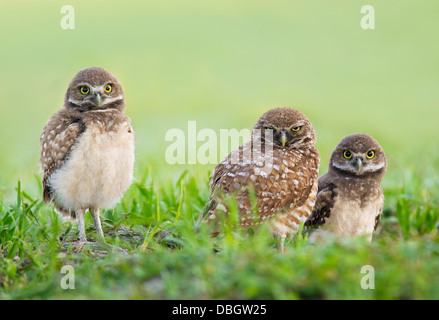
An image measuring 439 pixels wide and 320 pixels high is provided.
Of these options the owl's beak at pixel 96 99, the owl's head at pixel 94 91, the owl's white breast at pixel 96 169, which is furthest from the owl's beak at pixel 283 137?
the owl's beak at pixel 96 99

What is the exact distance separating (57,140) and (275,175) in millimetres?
1943

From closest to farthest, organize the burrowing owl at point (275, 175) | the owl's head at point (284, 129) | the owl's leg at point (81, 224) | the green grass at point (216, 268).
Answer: the green grass at point (216, 268) → the burrowing owl at point (275, 175) → the owl's leg at point (81, 224) → the owl's head at point (284, 129)

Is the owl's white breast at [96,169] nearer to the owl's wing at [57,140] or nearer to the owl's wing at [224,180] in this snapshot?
the owl's wing at [57,140]

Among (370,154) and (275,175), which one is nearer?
(275,175)

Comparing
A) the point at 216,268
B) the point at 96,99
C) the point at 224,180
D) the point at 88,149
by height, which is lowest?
the point at 216,268

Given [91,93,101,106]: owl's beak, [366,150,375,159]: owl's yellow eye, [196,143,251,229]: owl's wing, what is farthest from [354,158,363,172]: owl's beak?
[91,93,101,106]: owl's beak

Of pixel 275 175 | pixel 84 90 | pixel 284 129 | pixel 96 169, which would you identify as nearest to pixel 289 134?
pixel 284 129

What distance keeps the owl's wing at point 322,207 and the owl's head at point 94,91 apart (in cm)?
210

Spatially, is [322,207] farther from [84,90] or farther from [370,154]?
[84,90]

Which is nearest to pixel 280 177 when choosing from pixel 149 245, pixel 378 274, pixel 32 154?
pixel 149 245

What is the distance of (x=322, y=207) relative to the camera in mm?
5832

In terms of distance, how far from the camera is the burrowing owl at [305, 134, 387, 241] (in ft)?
18.9

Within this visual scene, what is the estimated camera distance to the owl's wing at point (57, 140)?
17.6 feet
